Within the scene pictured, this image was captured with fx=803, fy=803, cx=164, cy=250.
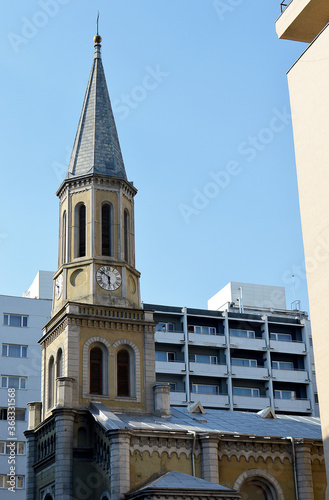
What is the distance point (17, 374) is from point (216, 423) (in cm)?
3116

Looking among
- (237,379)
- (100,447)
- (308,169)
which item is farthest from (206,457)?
(237,379)

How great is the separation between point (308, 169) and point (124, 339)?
20.2 m

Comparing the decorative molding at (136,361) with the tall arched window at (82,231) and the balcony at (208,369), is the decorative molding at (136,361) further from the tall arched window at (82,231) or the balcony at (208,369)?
the balcony at (208,369)

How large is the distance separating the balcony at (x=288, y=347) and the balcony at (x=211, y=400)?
29.3ft

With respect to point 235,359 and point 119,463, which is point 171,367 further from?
point 119,463

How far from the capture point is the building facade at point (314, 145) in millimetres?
31750

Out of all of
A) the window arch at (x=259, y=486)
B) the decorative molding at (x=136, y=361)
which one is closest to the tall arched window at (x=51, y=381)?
the decorative molding at (x=136, y=361)

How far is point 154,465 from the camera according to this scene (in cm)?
4288

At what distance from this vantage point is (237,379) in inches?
3415

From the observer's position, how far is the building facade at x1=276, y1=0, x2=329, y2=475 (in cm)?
3175

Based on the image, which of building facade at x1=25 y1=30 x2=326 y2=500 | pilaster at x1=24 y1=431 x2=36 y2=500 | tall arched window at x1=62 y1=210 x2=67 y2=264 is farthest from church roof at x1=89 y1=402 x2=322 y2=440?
tall arched window at x1=62 y1=210 x2=67 y2=264

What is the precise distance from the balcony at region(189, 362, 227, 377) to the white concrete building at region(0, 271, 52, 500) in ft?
56.1

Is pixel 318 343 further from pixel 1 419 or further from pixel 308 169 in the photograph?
pixel 1 419

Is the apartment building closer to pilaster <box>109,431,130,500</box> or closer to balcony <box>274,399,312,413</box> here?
balcony <box>274,399,312,413</box>
